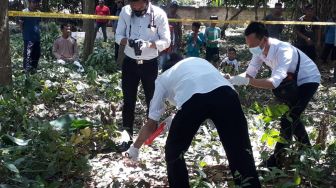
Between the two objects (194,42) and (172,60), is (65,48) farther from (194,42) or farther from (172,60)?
(172,60)

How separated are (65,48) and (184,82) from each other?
626 centimetres

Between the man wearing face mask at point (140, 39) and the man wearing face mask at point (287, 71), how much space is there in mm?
1119

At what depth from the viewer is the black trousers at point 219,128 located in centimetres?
340

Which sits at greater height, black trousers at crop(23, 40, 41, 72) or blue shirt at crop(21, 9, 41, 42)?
blue shirt at crop(21, 9, 41, 42)

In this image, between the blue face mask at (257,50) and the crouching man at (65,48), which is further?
the crouching man at (65,48)

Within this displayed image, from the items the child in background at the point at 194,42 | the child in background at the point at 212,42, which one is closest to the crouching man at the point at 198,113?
the child in background at the point at 194,42

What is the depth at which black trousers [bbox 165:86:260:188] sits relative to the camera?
A: 3396mm

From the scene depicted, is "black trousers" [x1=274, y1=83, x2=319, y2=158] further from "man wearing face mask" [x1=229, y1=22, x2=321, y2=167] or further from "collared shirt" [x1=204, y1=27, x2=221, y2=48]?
"collared shirt" [x1=204, y1=27, x2=221, y2=48]

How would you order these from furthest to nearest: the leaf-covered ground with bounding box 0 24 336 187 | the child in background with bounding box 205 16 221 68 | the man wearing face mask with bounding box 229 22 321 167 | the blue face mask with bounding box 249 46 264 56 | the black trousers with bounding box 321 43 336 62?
the black trousers with bounding box 321 43 336 62 → the child in background with bounding box 205 16 221 68 → the blue face mask with bounding box 249 46 264 56 → the man wearing face mask with bounding box 229 22 321 167 → the leaf-covered ground with bounding box 0 24 336 187

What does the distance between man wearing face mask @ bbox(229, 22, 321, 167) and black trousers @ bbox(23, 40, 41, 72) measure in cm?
539

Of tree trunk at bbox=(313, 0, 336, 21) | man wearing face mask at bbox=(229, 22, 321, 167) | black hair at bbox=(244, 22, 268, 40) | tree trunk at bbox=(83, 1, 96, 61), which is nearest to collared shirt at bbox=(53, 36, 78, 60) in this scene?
tree trunk at bbox=(83, 1, 96, 61)

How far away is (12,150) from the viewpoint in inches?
158

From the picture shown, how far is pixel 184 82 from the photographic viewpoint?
347cm

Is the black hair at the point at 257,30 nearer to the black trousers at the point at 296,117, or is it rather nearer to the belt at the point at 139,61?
the black trousers at the point at 296,117
